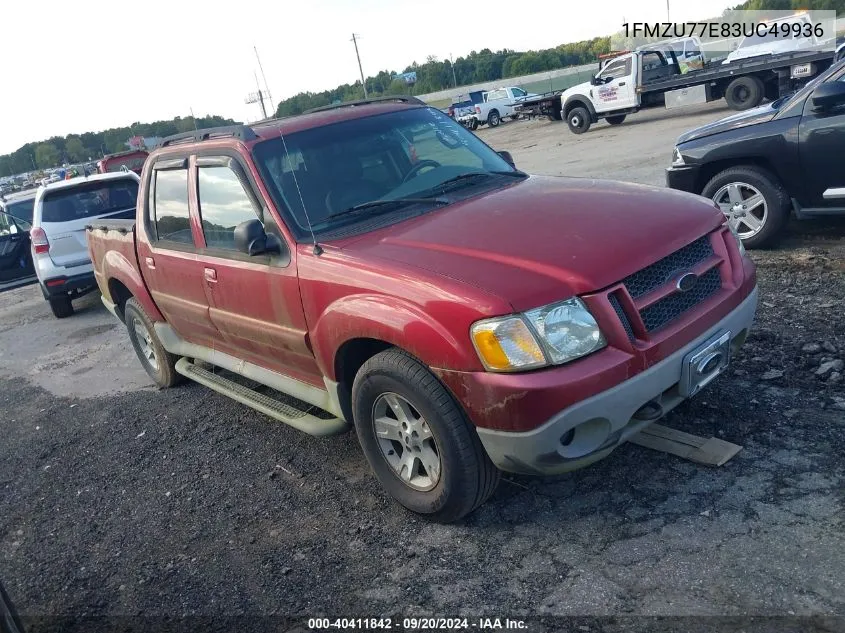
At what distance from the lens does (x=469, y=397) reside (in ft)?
9.65

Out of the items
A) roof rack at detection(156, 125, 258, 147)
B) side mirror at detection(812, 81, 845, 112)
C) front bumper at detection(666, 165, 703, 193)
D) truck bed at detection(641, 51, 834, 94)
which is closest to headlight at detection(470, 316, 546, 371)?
roof rack at detection(156, 125, 258, 147)

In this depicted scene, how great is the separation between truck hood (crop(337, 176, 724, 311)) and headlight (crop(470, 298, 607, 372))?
0.19ft

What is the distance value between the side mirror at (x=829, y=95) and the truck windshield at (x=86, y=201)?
8.41m

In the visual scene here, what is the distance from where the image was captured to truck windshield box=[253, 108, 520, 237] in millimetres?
3881

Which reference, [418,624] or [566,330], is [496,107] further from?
[418,624]

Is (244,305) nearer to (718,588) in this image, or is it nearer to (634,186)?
(634,186)

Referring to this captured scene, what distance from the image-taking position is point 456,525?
11.4ft

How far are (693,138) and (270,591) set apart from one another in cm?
565

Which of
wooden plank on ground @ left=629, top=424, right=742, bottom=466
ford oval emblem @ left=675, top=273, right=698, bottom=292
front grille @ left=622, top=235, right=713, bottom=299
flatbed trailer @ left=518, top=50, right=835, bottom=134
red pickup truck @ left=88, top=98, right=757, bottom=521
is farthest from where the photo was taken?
flatbed trailer @ left=518, top=50, right=835, bottom=134

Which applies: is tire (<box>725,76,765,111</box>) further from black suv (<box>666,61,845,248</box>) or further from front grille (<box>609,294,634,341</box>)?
front grille (<box>609,294,634,341</box>)

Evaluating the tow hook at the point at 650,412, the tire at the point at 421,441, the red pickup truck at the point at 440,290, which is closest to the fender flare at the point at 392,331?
the red pickup truck at the point at 440,290

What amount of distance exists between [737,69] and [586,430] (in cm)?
1801

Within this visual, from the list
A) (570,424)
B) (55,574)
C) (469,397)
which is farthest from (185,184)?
(570,424)

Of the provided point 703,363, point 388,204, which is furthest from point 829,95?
point 388,204
